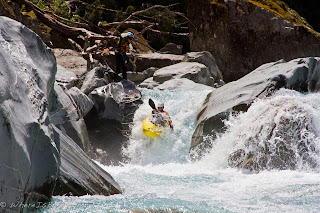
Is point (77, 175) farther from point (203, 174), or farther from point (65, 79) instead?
point (65, 79)

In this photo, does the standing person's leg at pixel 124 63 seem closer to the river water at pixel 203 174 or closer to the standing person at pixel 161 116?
the river water at pixel 203 174

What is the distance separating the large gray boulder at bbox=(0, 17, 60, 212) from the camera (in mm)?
3166

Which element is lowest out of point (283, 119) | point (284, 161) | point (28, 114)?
point (284, 161)

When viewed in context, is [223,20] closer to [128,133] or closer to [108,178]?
[128,133]

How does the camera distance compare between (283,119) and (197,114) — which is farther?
(197,114)

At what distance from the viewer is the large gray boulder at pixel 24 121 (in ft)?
10.4

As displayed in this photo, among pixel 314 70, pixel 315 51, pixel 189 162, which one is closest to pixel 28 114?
pixel 189 162

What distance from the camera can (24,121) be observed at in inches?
133

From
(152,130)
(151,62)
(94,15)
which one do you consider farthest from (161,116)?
(94,15)

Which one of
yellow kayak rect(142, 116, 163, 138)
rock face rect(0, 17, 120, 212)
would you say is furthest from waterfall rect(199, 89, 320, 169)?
rock face rect(0, 17, 120, 212)

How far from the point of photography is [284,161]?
6.58 metres

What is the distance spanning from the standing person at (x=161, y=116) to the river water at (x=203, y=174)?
22 centimetres

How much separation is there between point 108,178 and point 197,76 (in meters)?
7.82

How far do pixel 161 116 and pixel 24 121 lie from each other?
545 centimetres
